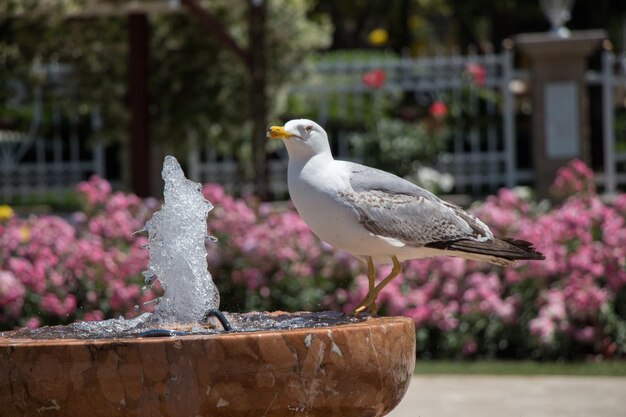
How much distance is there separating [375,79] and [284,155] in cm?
210

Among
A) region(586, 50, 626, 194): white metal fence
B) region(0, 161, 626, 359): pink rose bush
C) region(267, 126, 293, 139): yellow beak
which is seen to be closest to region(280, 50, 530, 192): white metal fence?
region(586, 50, 626, 194): white metal fence

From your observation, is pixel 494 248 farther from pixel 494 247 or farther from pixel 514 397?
pixel 514 397

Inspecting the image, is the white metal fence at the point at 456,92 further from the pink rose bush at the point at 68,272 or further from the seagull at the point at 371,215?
the seagull at the point at 371,215

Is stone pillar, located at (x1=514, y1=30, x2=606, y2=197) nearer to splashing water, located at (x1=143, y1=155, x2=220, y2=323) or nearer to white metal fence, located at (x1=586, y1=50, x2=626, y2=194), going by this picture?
white metal fence, located at (x1=586, y1=50, x2=626, y2=194)

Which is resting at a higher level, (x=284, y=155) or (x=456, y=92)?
(x=456, y=92)

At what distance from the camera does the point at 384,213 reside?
454cm

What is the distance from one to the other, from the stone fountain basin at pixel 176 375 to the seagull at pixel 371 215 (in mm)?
906

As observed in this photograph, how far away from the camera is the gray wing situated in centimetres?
449

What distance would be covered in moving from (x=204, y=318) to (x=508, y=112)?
1063cm

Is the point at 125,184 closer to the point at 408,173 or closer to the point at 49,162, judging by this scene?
the point at 49,162

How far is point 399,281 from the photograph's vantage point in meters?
8.73

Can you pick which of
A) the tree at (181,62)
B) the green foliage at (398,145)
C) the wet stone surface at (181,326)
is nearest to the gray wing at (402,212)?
the wet stone surface at (181,326)

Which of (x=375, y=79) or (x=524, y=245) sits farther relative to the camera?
(x=375, y=79)

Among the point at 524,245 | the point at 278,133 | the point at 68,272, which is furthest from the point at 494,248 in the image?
the point at 68,272
